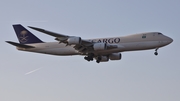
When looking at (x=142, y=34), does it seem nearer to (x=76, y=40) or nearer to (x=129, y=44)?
(x=129, y=44)

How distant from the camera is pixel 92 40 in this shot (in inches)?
2729

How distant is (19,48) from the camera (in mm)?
72500

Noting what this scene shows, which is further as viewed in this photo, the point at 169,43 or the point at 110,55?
the point at 110,55

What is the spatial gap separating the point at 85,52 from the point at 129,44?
7349 millimetres

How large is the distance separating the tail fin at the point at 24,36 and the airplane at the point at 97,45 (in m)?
1.82

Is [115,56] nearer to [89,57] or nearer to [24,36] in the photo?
[89,57]

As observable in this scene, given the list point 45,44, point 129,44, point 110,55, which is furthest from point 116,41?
point 45,44

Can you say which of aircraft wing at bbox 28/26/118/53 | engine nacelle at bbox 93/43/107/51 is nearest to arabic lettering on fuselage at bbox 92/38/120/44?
aircraft wing at bbox 28/26/118/53

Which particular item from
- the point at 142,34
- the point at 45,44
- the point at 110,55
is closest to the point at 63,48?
the point at 45,44

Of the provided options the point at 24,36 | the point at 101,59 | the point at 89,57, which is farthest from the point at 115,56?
the point at 24,36

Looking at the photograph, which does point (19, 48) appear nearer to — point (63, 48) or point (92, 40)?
point (63, 48)

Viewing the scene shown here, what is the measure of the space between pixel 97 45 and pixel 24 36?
50.5ft

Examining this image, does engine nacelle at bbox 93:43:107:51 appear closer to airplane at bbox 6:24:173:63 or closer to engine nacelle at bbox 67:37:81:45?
airplane at bbox 6:24:173:63

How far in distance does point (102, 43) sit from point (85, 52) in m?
4.16
